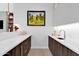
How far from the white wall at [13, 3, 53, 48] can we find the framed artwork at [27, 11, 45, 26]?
0.47 ft

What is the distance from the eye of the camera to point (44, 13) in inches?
328

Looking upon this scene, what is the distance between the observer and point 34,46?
837cm

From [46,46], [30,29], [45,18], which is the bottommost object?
[46,46]

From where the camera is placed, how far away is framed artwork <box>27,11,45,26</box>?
8.33 meters

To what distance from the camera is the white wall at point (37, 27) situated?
831cm

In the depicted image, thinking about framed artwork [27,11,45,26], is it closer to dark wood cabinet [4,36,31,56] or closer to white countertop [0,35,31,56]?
dark wood cabinet [4,36,31,56]

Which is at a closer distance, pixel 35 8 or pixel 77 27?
pixel 77 27

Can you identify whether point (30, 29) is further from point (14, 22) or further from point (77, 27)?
point (77, 27)

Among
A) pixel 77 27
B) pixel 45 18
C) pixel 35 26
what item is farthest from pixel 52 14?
pixel 77 27

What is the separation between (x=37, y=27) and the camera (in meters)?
8.40

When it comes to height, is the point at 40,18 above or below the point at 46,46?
above

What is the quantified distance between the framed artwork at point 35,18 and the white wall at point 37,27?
0.14m

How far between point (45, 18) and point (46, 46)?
1344 mm

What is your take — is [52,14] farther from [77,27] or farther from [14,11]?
[77,27]
